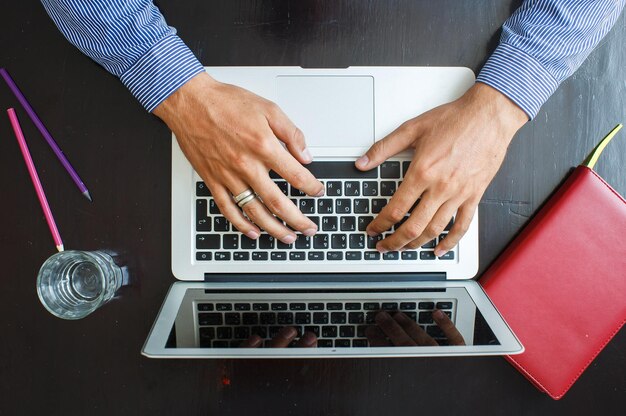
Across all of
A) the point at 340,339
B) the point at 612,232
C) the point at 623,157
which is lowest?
the point at 340,339

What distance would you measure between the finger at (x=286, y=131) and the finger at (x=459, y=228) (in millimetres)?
215

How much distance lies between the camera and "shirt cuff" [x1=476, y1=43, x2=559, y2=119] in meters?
0.63

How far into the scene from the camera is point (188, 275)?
65 centimetres

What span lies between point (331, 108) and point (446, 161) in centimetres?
16

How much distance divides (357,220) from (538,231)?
0.25 metres

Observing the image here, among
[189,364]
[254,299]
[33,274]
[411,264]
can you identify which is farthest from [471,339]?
[33,274]

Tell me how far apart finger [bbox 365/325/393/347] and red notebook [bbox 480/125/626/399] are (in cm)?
17

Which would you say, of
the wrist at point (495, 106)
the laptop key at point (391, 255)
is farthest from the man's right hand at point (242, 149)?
the wrist at point (495, 106)

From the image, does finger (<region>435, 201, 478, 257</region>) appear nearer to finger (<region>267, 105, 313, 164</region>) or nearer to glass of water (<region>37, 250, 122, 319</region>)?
finger (<region>267, 105, 313, 164</region>)

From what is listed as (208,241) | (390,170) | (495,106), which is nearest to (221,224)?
(208,241)

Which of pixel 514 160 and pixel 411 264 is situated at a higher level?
pixel 514 160

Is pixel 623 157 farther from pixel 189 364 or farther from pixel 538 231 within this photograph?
pixel 189 364

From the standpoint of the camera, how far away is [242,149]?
60cm

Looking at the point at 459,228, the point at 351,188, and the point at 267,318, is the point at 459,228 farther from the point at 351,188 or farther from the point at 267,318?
the point at 267,318
